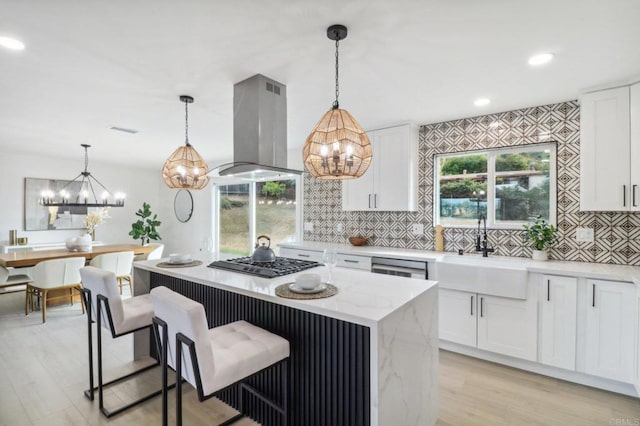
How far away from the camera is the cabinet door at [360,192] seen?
3896 mm

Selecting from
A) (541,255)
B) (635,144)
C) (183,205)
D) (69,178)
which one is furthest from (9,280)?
(635,144)

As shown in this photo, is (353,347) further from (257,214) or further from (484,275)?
(257,214)

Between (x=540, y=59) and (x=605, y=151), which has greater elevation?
(x=540, y=59)

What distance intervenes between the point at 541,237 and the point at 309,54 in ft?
8.65

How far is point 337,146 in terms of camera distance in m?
1.80

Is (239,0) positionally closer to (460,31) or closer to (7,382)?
(460,31)

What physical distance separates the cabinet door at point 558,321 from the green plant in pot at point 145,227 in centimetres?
669

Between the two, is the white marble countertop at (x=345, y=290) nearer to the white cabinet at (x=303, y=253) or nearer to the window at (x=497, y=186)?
the white cabinet at (x=303, y=253)

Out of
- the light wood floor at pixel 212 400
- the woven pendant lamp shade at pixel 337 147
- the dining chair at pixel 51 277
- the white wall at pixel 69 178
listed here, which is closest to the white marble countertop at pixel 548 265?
the light wood floor at pixel 212 400

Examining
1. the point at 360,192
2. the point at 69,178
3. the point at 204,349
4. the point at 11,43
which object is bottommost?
the point at 204,349

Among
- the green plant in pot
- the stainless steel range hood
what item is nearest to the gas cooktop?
the stainless steel range hood

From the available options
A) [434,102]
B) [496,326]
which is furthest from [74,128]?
[496,326]

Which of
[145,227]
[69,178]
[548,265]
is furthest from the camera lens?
[145,227]

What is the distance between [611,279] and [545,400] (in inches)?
40.1
